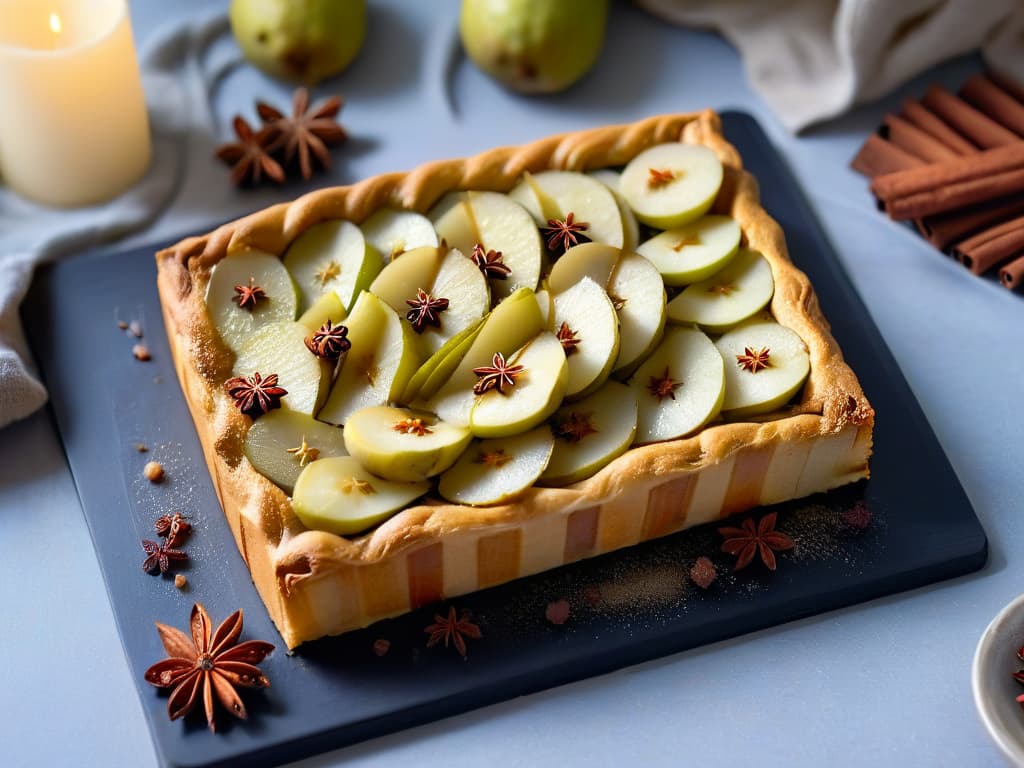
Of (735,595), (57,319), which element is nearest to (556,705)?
(735,595)

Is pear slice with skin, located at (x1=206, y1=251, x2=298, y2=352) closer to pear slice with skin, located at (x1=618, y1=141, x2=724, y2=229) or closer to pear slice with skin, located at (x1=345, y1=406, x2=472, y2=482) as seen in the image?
pear slice with skin, located at (x1=345, y1=406, x2=472, y2=482)

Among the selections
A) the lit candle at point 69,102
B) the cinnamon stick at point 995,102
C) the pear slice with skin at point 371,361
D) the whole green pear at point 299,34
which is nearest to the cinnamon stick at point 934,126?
the cinnamon stick at point 995,102

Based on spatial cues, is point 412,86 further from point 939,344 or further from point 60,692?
point 60,692

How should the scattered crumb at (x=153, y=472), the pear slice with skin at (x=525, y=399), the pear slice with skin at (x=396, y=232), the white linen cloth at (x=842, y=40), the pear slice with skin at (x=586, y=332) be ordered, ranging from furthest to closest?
the white linen cloth at (x=842, y=40) → the pear slice with skin at (x=396, y=232) → the scattered crumb at (x=153, y=472) → the pear slice with skin at (x=586, y=332) → the pear slice with skin at (x=525, y=399)

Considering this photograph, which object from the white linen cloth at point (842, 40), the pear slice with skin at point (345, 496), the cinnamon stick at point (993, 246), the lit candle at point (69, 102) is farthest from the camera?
the white linen cloth at point (842, 40)

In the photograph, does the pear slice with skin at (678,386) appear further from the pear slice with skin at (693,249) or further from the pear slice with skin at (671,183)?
the pear slice with skin at (671,183)

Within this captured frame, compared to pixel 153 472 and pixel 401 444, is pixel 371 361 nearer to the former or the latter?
pixel 401 444

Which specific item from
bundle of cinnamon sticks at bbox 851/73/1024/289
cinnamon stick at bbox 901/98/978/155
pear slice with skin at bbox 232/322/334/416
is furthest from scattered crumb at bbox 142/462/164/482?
cinnamon stick at bbox 901/98/978/155
